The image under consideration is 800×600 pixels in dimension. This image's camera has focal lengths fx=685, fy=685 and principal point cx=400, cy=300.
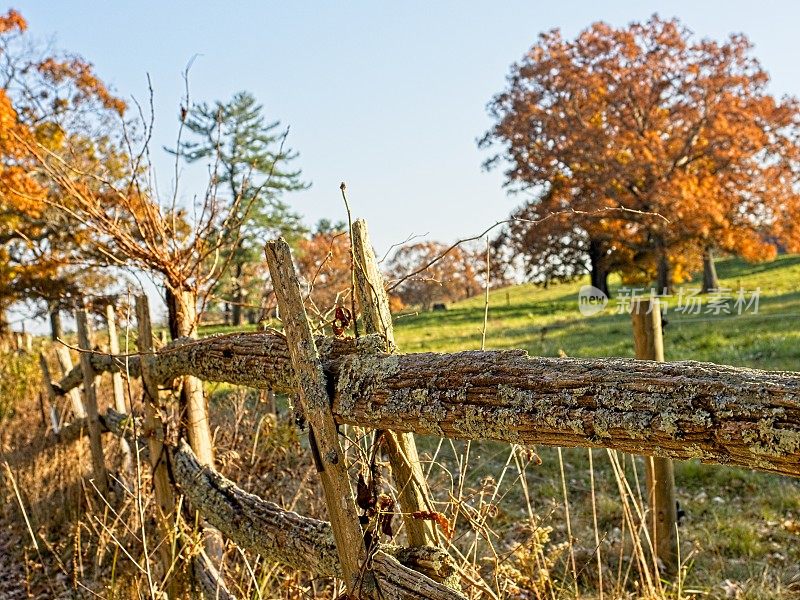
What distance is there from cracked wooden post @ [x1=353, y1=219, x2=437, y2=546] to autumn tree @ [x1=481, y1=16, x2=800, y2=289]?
2013 cm

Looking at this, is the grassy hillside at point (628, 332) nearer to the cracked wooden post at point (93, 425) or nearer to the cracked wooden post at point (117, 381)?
the cracked wooden post at point (117, 381)

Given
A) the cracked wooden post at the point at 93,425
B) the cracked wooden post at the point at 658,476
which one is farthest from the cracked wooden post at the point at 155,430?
the cracked wooden post at the point at 658,476

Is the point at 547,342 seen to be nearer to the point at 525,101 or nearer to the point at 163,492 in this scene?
the point at 163,492

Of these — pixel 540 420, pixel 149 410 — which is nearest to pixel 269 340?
pixel 540 420

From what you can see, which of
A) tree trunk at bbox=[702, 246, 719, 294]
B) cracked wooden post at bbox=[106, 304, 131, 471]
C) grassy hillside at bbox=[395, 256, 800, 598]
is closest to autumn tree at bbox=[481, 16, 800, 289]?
tree trunk at bbox=[702, 246, 719, 294]

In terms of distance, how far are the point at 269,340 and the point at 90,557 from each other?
12.2 feet

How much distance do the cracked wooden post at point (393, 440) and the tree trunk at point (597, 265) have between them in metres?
24.8

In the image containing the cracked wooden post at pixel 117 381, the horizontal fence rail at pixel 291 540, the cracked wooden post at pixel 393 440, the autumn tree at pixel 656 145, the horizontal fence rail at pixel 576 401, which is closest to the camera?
the horizontal fence rail at pixel 576 401

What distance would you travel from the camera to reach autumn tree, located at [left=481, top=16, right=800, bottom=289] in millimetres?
21719

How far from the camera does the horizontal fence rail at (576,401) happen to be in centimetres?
117

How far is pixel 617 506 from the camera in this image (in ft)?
16.9

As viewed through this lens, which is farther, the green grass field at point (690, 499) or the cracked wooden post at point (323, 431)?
the green grass field at point (690, 499)

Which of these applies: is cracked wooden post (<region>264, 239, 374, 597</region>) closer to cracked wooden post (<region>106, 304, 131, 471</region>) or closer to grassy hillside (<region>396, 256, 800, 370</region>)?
grassy hillside (<region>396, 256, 800, 370</region>)

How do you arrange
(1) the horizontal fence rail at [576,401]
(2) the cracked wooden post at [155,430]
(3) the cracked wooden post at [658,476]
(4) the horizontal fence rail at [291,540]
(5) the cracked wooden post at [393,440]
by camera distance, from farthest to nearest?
1. (3) the cracked wooden post at [658,476]
2. (2) the cracked wooden post at [155,430]
3. (5) the cracked wooden post at [393,440]
4. (4) the horizontal fence rail at [291,540]
5. (1) the horizontal fence rail at [576,401]
